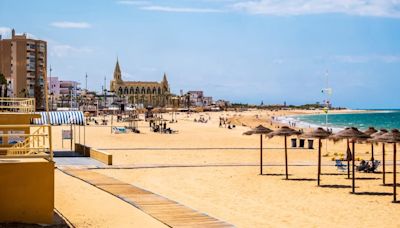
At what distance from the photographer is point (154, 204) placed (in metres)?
13.5

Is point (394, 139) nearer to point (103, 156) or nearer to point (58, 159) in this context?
point (103, 156)

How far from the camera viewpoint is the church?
170 meters

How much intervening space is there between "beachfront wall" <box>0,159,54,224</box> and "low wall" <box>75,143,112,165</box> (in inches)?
464

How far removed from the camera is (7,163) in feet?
34.7

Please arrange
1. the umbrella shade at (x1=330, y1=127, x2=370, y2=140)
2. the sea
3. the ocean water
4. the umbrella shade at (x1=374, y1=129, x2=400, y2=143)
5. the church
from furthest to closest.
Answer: the church → the ocean water → the sea → the umbrella shade at (x1=330, y1=127, x2=370, y2=140) → the umbrella shade at (x1=374, y1=129, x2=400, y2=143)

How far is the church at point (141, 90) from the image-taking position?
170000 mm

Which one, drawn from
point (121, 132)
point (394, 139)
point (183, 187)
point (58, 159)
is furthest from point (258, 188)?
point (121, 132)

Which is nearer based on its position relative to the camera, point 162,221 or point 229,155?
point 162,221

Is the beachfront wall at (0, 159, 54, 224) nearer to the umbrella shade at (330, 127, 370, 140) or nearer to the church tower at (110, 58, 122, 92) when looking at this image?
the umbrella shade at (330, 127, 370, 140)

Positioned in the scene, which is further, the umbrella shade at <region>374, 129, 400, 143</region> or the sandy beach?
the umbrella shade at <region>374, 129, 400, 143</region>

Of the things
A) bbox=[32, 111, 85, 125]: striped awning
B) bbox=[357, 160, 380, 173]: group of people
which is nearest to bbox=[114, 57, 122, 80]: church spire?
bbox=[32, 111, 85, 125]: striped awning

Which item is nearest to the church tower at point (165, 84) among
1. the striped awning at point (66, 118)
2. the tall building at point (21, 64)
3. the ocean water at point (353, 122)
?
the ocean water at point (353, 122)

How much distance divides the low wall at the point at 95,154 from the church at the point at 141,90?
142 metres

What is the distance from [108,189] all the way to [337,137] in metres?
7.31
